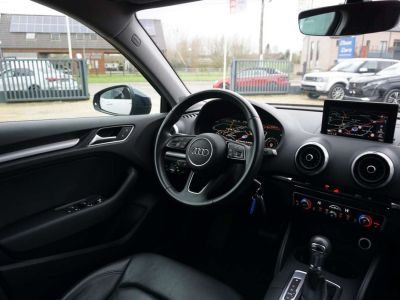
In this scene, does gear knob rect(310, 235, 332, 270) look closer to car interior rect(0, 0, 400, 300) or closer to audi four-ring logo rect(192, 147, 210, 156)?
car interior rect(0, 0, 400, 300)

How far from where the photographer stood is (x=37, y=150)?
5.40 ft

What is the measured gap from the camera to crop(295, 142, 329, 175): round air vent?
171 centimetres

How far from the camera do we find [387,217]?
1.58 metres

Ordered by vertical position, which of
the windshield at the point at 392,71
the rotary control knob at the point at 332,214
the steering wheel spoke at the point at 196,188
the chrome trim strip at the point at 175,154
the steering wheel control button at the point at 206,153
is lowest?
the rotary control knob at the point at 332,214

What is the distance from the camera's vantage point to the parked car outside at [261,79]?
255 cm

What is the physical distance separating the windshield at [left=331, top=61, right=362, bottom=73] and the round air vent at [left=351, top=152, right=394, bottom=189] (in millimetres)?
702

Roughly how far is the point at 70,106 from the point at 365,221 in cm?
173

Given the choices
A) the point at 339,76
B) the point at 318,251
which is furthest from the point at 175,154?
the point at 339,76

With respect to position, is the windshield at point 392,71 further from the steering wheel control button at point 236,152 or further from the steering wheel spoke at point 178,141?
the steering wheel spoke at point 178,141

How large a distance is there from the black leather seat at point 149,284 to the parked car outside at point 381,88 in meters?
1.21

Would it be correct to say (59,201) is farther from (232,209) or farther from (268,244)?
(268,244)

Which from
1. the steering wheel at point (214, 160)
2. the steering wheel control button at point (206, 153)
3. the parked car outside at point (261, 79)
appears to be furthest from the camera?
the parked car outside at point (261, 79)

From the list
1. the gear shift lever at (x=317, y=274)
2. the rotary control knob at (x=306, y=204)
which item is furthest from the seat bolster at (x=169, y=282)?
the rotary control knob at (x=306, y=204)

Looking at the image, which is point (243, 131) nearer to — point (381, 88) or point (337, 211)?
point (337, 211)
